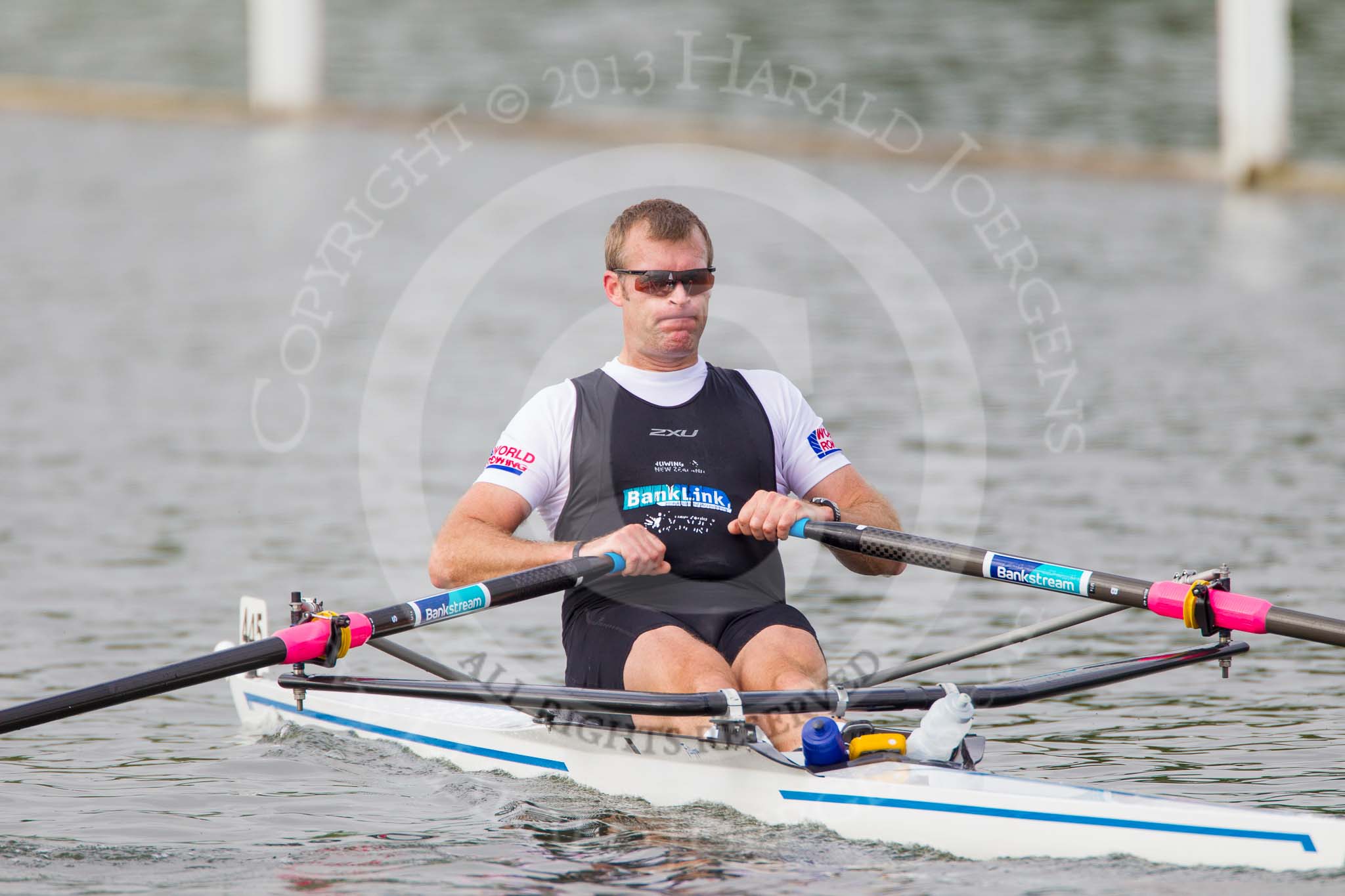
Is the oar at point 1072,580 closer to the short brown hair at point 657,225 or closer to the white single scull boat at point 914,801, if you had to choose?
the white single scull boat at point 914,801

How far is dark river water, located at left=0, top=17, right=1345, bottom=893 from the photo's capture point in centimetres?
666

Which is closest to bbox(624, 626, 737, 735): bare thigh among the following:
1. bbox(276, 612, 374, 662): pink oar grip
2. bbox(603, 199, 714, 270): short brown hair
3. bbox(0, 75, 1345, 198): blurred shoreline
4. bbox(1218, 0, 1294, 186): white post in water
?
bbox(276, 612, 374, 662): pink oar grip

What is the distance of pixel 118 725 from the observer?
8336 millimetres

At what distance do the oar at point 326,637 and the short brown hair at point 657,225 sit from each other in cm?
128

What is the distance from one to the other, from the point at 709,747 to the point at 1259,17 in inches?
937

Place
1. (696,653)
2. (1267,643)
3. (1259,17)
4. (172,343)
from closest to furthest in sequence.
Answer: (696,653) → (1267,643) → (172,343) → (1259,17)

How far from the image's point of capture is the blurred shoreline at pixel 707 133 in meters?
29.6

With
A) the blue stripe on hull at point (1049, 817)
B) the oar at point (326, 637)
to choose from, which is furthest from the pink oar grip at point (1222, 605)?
the oar at point (326, 637)

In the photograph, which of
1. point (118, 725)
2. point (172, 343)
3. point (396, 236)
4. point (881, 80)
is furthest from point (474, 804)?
point (881, 80)

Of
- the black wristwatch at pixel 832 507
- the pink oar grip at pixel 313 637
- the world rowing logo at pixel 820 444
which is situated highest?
the world rowing logo at pixel 820 444

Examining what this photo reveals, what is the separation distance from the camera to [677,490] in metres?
6.87

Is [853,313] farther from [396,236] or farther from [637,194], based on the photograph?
[396,236]

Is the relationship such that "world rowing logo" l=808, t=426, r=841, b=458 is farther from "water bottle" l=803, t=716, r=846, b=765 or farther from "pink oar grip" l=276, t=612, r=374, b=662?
"pink oar grip" l=276, t=612, r=374, b=662

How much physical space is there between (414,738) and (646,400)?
75.0 inches
